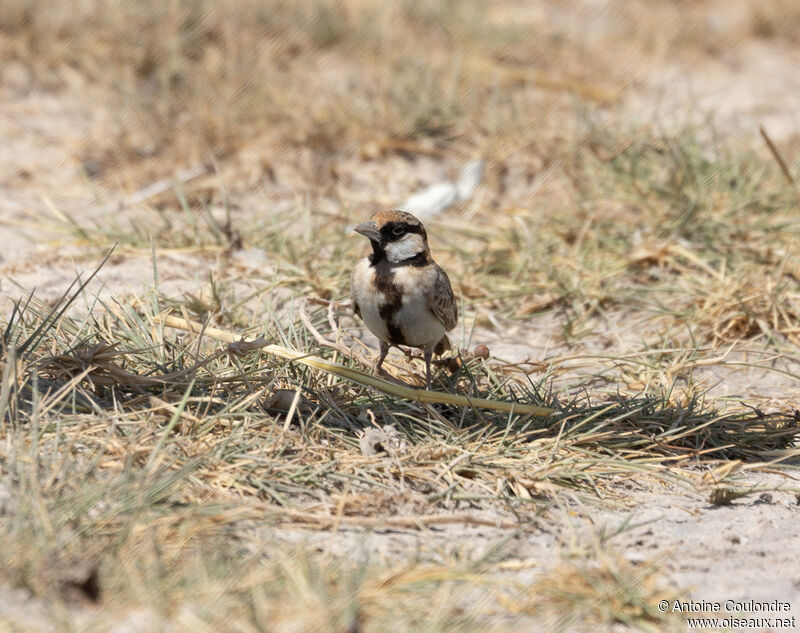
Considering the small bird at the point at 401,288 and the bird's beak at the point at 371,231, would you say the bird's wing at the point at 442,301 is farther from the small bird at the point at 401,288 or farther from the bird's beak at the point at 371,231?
the bird's beak at the point at 371,231

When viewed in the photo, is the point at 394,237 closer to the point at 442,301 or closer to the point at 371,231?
the point at 371,231

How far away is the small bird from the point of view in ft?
13.7

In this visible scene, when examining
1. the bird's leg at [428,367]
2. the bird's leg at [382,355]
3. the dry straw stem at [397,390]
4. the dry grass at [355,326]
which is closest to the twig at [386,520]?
the dry grass at [355,326]

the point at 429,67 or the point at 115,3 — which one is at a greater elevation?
the point at 115,3

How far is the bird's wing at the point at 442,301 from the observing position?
4.22 metres

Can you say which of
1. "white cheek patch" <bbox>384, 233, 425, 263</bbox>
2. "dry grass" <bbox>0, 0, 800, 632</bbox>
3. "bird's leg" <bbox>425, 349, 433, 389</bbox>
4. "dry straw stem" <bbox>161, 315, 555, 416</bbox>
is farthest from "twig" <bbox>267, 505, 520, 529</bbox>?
"white cheek patch" <bbox>384, 233, 425, 263</bbox>

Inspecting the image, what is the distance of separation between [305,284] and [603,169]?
231cm

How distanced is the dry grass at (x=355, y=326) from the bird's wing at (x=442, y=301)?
25 centimetres

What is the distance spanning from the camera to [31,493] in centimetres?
288

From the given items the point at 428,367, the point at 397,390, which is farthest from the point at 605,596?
the point at 428,367

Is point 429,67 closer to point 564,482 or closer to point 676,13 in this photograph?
point 676,13

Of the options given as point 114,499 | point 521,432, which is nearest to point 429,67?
point 521,432

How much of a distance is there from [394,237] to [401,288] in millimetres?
239

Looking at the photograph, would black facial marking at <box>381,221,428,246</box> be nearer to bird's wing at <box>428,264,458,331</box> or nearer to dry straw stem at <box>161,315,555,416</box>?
bird's wing at <box>428,264,458,331</box>
